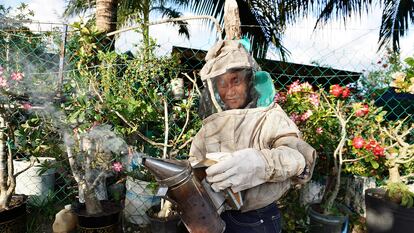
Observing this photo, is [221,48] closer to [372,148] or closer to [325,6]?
[372,148]

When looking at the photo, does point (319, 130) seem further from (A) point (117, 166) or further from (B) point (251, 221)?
(A) point (117, 166)

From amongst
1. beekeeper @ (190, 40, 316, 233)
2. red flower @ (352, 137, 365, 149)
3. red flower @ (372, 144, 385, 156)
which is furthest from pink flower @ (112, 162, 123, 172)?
red flower @ (372, 144, 385, 156)

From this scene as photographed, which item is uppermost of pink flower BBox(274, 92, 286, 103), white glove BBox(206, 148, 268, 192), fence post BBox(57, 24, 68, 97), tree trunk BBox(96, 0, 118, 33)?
tree trunk BBox(96, 0, 118, 33)

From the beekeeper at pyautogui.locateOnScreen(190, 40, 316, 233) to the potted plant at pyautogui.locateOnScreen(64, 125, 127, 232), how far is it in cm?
145

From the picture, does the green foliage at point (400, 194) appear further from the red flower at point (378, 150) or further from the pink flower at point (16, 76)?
the pink flower at point (16, 76)

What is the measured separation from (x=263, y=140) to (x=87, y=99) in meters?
1.78

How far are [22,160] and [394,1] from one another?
21.8ft

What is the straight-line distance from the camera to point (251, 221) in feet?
4.27

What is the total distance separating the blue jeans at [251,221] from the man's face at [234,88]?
1.68 ft

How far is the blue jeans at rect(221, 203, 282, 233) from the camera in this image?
130cm

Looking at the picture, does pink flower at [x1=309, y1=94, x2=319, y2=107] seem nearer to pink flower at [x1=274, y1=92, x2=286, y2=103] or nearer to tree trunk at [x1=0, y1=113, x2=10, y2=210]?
pink flower at [x1=274, y1=92, x2=286, y2=103]

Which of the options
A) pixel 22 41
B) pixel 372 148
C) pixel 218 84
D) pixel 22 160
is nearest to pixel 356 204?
pixel 372 148

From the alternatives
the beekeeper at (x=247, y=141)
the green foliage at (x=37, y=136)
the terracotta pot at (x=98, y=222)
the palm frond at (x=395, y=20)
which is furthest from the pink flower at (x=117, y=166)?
the palm frond at (x=395, y=20)

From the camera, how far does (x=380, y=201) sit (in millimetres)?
2529
